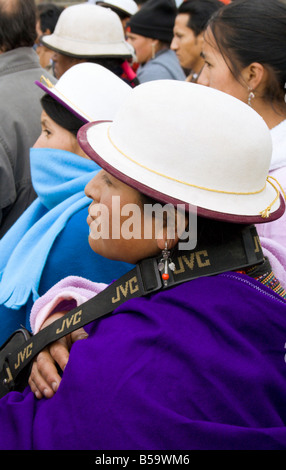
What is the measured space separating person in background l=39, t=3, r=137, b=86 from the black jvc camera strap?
7.75ft

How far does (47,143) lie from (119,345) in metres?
1.42

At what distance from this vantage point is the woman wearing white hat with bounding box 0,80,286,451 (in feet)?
4.64

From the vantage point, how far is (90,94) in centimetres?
258

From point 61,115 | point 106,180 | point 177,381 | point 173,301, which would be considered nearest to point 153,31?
point 61,115

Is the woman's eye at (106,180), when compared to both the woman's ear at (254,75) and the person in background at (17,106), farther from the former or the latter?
the person in background at (17,106)

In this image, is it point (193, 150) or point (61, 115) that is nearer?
point (193, 150)

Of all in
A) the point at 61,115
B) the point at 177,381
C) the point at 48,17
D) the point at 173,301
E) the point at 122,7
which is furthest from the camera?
the point at 48,17

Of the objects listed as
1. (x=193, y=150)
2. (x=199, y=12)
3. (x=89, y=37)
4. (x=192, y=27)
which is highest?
(x=193, y=150)

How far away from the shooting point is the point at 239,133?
1508mm

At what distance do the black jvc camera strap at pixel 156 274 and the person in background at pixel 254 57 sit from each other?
87cm

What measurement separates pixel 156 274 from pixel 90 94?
124 cm

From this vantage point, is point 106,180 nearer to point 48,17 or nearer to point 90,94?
point 90,94

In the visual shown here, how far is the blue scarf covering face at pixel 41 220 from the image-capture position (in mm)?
2322
